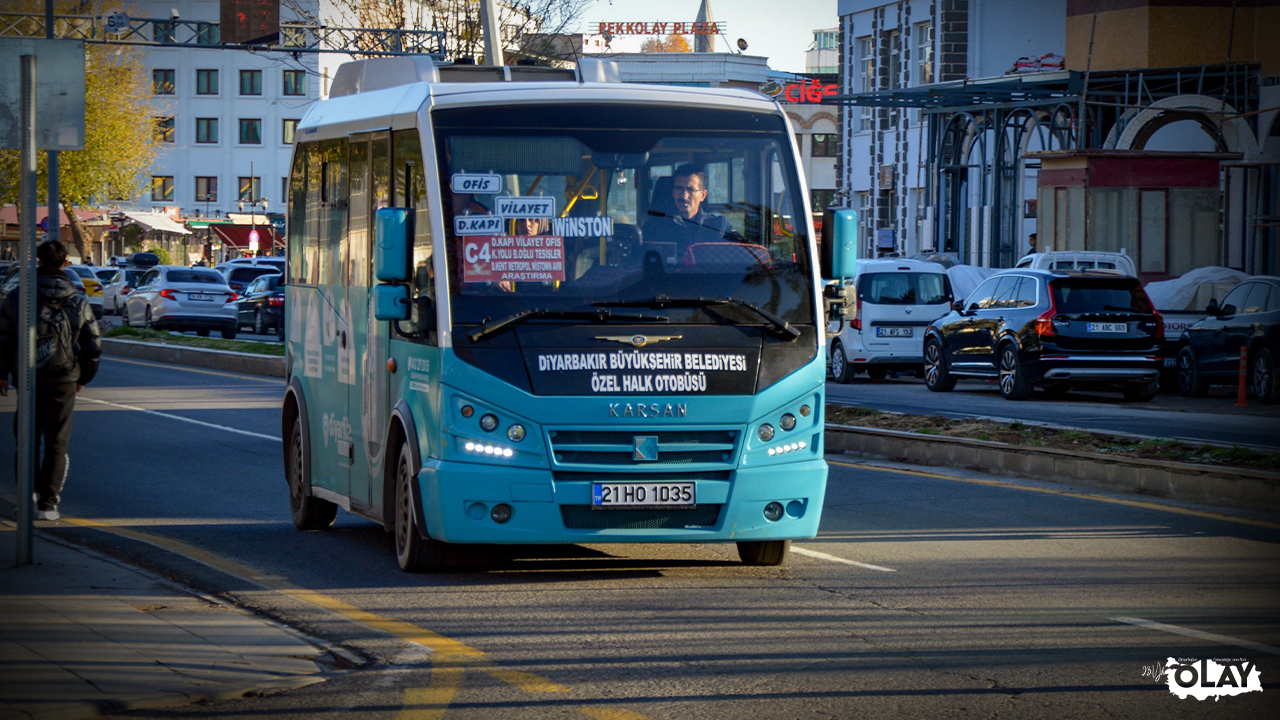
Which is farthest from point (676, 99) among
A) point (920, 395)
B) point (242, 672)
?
point (920, 395)

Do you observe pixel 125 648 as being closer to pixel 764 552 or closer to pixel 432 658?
pixel 432 658

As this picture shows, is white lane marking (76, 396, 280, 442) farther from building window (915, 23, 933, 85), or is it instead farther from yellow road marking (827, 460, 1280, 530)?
building window (915, 23, 933, 85)

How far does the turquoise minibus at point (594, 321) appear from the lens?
28.8 ft

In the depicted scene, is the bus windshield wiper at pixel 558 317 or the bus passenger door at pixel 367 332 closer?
the bus windshield wiper at pixel 558 317

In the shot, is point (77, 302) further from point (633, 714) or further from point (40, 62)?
point (633, 714)

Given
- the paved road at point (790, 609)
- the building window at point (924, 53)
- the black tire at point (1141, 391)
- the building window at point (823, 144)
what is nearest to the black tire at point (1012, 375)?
the black tire at point (1141, 391)

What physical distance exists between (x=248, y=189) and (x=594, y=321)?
9091 centimetres

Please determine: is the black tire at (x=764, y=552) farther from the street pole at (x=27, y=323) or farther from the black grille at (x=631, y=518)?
the street pole at (x=27, y=323)

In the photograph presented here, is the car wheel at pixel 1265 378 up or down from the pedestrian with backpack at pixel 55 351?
down

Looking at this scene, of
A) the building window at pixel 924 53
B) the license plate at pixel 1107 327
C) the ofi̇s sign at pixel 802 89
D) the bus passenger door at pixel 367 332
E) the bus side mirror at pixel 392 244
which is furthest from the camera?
the ofi̇s sign at pixel 802 89

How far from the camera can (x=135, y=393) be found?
25281mm

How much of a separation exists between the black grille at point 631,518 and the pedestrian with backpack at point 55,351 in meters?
4.11

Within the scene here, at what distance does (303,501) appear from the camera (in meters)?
11.5

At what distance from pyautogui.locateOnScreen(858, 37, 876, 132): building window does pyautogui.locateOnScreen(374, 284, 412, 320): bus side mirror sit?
1777 inches
